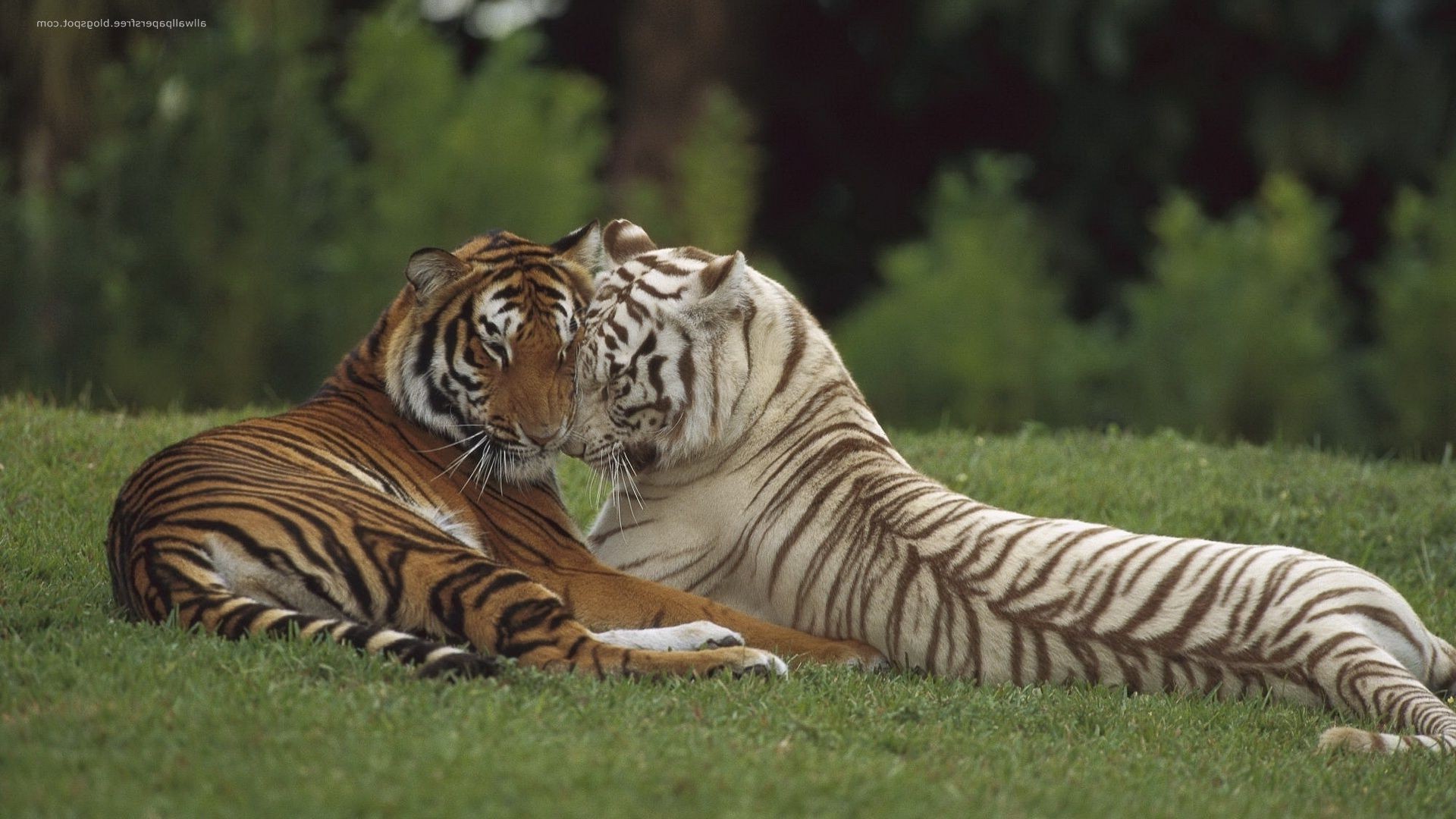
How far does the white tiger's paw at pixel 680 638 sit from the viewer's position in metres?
4.21

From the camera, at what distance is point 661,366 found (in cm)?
481

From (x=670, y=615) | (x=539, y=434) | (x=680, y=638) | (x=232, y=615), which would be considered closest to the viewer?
(x=232, y=615)

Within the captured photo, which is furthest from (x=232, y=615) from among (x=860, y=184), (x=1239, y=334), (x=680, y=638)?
(x=860, y=184)

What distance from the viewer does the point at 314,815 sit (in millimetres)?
2875

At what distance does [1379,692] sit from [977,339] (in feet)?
24.4

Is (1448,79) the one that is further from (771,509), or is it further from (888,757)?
(888,757)

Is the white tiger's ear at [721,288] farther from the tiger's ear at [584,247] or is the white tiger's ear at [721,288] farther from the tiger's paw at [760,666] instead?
the tiger's paw at [760,666]

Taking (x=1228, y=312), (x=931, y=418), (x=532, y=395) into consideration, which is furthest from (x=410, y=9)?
(x=532, y=395)

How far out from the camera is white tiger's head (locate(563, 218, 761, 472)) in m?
4.80

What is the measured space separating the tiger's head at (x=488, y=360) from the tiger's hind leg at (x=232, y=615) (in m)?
0.96

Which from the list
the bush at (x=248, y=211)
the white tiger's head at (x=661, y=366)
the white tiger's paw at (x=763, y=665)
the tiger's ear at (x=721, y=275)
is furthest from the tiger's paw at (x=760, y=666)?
the bush at (x=248, y=211)

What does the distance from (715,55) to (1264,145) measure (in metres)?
4.56

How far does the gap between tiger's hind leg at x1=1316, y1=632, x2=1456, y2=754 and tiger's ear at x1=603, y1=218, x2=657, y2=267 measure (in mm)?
2344

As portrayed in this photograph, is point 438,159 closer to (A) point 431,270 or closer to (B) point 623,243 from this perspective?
(B) point 623,243
